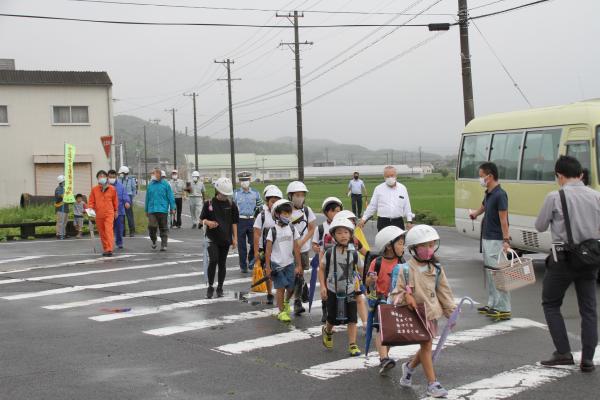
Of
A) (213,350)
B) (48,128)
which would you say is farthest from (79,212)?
(213,350)

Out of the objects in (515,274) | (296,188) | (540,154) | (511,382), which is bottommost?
(511,382)

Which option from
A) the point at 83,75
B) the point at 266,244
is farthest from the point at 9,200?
the point at 266,244

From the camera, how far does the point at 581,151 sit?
13180 millimetres

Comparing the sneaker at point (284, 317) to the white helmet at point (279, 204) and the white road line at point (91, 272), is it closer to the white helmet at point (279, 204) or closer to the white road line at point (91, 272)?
the white helmet at point (279, 204)

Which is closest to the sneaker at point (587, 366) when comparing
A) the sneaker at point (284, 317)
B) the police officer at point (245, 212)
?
the sneaker at point (284, 317)

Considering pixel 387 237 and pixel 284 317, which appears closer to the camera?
pixel 387 237

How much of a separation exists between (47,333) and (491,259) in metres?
5.62

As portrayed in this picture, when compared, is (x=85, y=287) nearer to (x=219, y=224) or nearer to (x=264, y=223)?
(x=219, y=224)

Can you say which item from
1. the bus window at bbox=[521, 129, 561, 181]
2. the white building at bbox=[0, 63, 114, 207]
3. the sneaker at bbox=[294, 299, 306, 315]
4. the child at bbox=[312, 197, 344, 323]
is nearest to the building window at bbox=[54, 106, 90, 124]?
the white building at bbox=[0, 63, 114, 207]

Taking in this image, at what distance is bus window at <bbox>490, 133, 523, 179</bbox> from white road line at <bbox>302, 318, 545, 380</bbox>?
18.6ft

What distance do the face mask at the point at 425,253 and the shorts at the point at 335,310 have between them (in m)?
1.72

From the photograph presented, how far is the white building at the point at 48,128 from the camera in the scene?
38281 millimetres

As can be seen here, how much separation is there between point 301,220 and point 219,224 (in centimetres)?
194

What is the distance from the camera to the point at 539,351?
324 inches
